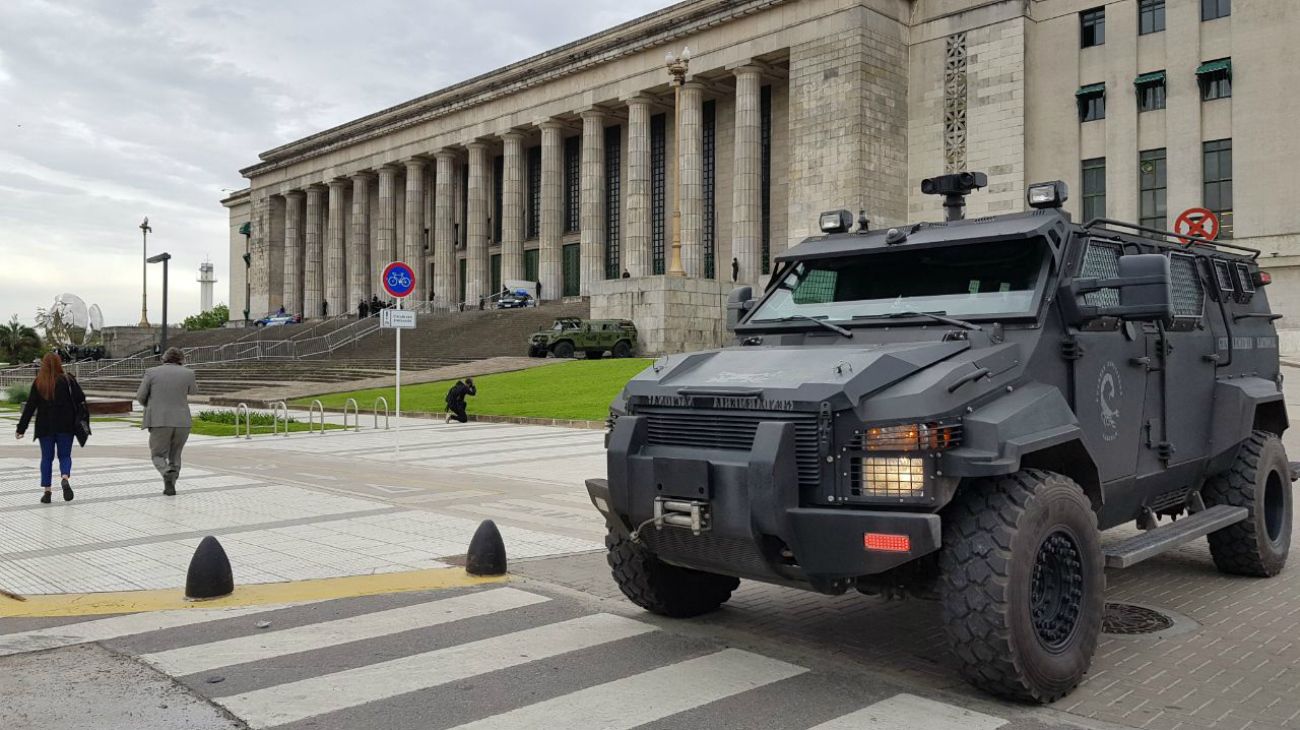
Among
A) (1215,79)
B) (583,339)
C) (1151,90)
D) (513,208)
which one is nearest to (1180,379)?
(583,339)

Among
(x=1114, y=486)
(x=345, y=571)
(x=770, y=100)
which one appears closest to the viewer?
(x=1114, y=486)

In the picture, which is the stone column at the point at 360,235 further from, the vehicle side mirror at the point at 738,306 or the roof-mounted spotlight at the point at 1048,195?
the roof-mounted spotlight at the point at 1048,195

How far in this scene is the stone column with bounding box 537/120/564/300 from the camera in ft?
197

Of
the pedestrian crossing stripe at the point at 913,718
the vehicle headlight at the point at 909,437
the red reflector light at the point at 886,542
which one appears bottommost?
the pedestrian crossing stripe at the point at 913,718

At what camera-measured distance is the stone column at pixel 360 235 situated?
75.5m

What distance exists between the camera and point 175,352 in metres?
13.0

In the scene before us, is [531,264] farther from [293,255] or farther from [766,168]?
[293,255]

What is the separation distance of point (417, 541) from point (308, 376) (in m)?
34.1

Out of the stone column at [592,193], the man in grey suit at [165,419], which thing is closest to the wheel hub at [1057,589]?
the man in grey suit at [165,419]

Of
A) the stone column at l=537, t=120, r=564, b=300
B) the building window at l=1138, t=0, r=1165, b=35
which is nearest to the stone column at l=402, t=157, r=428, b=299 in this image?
the stone column at l=537, t=120, r=564, b=300

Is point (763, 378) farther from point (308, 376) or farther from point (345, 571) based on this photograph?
point (308, 376)

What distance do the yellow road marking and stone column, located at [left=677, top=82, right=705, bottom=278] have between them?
44.7 m

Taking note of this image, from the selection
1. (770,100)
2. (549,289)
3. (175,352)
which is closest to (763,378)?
(175,352)

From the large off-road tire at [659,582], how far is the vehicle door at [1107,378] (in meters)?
2.38
